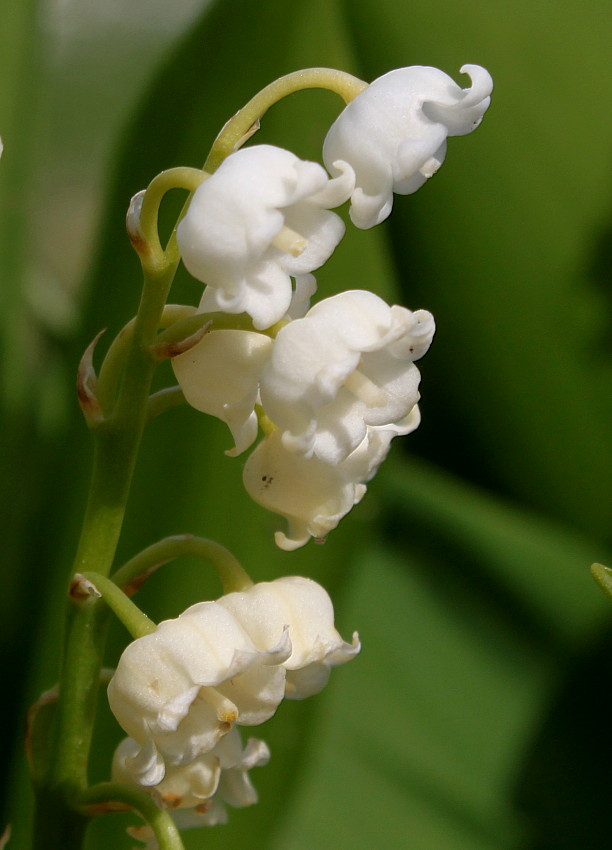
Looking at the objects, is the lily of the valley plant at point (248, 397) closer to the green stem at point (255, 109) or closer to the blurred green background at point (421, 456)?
the green stem at point (255, 109)

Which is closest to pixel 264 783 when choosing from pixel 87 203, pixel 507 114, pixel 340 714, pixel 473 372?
pixel 340 714

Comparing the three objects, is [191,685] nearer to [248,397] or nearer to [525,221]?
[248,397]

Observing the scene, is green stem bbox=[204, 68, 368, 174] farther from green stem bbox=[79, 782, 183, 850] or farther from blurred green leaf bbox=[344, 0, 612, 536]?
blurred green leaf bbox=[344, 0, 612, 536]

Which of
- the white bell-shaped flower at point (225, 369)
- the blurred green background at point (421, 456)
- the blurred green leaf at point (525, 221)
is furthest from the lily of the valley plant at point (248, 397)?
the blurred green leaf at point (525, 221)

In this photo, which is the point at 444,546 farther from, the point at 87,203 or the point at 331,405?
the point at 87,203

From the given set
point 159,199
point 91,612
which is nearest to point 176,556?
point 91,612
